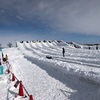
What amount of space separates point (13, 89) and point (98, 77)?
536 centimetres

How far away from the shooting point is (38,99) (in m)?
8.97

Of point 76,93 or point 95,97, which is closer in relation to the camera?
point 95,97

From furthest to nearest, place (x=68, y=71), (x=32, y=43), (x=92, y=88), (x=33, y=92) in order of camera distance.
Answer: (x=32, y=43), (x=68, y=71), (x=33, y=92), (x=92, y=88)

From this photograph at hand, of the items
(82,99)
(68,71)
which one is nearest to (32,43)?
(68,71)

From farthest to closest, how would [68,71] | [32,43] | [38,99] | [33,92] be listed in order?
[32,43] → [68,71] → [33,92] → [38,99]

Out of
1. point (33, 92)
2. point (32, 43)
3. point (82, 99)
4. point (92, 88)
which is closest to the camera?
point (82, 99)

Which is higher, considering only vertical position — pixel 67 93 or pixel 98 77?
pixel 98 77

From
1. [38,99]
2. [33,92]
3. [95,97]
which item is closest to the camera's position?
[95,97]

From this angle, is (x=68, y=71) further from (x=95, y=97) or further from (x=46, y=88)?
(x=95, y=97)

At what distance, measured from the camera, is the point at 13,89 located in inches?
425

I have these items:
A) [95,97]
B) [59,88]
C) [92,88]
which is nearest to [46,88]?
[59,88]

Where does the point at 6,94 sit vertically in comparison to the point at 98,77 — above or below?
below

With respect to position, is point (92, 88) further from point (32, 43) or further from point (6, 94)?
point (32, 43)

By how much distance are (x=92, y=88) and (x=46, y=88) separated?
2.97 metres
